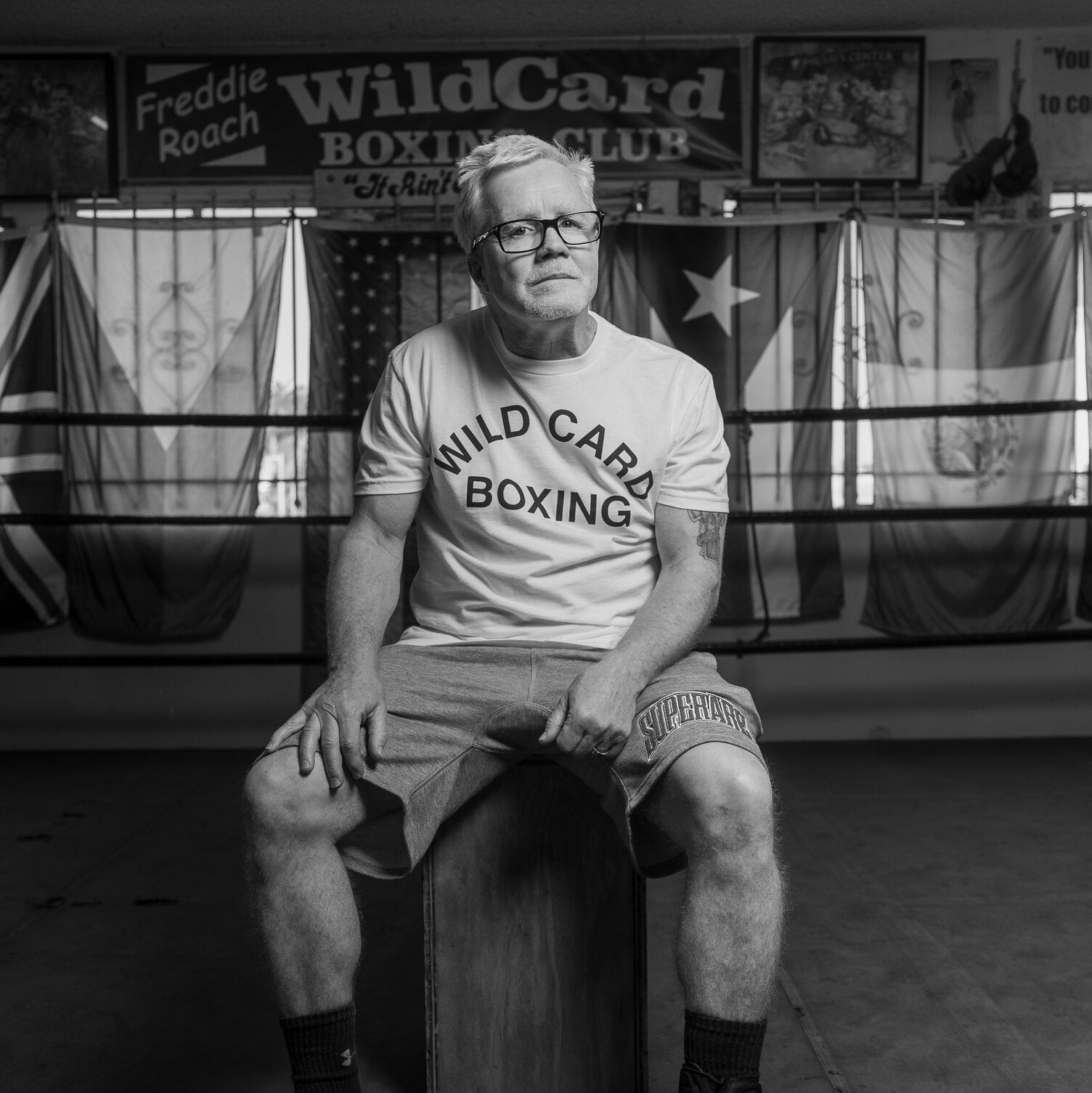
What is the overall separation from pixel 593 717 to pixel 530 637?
0.82 feet

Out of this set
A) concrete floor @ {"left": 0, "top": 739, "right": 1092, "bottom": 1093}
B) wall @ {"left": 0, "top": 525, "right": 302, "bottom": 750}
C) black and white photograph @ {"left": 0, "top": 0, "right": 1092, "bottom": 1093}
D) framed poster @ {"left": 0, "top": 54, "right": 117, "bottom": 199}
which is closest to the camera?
concrete floor @ {"left": 0, "top": 739, "right": 1092, "bottom": 1093}

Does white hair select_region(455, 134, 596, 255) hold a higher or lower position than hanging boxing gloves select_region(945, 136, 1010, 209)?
lower

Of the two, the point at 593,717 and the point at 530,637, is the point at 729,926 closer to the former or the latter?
the point at 593,717

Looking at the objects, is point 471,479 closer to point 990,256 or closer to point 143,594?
point 143,594

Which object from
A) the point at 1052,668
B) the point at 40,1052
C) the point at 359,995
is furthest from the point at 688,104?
the point at 40,1052

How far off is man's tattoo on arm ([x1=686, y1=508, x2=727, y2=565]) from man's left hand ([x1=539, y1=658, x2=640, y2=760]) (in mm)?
300

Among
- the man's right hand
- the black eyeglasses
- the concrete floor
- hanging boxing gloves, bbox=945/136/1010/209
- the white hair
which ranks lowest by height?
the concrete floor

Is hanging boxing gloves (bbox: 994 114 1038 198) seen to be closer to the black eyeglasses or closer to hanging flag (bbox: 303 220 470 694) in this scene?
hanging flag (bbox: 303 220 470 694)

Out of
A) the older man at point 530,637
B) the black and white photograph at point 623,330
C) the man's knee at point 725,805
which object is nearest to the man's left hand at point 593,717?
the older man at point 530,637

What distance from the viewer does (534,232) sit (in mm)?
1716

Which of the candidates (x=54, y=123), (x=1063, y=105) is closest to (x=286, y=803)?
(x=54, y=123)

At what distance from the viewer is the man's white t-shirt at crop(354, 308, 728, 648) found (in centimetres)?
169

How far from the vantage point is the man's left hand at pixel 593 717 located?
146 centimetres

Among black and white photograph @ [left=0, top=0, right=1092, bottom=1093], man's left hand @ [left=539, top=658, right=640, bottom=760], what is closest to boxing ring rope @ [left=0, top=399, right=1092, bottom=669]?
black and white photograph @ [left=0, top=0, right=1092, bottom=1093]
